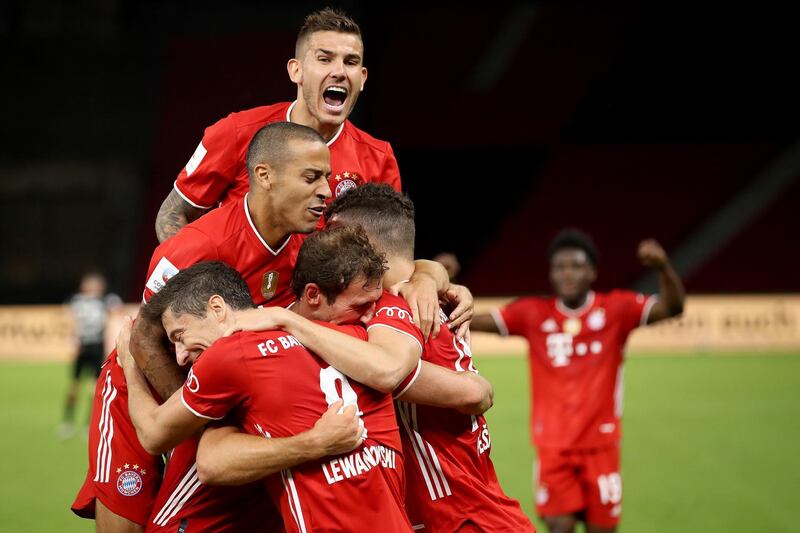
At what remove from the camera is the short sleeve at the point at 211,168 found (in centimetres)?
482

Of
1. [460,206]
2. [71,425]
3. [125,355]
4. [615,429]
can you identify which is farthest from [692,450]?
[460,206]

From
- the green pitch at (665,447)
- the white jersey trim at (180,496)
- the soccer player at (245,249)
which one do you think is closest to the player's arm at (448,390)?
the soccer player at (245,249)

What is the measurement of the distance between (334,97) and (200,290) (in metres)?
1.49

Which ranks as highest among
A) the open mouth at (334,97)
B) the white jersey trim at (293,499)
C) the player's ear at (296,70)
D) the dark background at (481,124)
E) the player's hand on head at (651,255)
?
the dark background at (481,124)

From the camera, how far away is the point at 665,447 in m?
11.7

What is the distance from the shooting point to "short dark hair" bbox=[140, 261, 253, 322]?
363cm

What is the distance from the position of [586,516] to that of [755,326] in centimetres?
1424

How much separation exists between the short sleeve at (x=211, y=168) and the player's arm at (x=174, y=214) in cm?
4

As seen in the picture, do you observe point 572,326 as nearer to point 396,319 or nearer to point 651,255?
point 651,255

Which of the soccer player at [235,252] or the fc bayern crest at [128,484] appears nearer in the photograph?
the soccer player at [235,252]

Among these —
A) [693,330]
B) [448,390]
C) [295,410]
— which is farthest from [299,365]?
[693,330]

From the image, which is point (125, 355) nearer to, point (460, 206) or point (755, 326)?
point (755, 326)

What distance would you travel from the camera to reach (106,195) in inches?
1075

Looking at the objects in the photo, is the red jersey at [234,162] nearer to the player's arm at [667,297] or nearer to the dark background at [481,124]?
the player's arm at [667,297]
